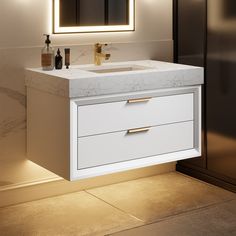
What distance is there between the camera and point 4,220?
3.55m

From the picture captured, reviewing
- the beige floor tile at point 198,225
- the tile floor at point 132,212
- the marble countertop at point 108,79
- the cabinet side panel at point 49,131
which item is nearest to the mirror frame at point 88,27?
the marble countertop at point 108,79

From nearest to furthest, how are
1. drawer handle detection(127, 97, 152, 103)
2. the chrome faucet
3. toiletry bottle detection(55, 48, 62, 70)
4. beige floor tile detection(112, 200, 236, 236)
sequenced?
beige floor tile detection(112, 200, 236, 236) < drawer handle detection(127, 97, 152, 103) < toiletry bottle detection(55, 48, 62, 70) < the chrome faucet

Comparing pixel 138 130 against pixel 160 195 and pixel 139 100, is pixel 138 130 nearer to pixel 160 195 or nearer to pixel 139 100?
pixel 139 100

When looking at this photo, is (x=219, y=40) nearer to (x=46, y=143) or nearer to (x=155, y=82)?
(x=155, y=82)

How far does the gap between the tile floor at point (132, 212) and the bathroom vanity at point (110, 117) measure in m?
0.28

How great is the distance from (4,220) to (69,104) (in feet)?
2.67

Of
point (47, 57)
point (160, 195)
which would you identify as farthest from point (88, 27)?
point (160, 195)

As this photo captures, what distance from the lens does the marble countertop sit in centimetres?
339

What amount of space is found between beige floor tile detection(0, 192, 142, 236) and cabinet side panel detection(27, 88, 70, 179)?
0.28 m

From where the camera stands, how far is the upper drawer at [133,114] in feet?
11.4

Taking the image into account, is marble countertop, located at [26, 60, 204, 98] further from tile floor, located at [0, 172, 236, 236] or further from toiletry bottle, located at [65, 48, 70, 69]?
tile floor, located at [0, 172, 236, 236]

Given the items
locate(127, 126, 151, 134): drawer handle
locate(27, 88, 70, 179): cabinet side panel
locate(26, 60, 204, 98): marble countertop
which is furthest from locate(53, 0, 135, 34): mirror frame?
locate(127, 126, 151, 134): drawer handle

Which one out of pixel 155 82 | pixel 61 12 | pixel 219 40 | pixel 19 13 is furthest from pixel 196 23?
pixel 19 13

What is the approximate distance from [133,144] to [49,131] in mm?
520
